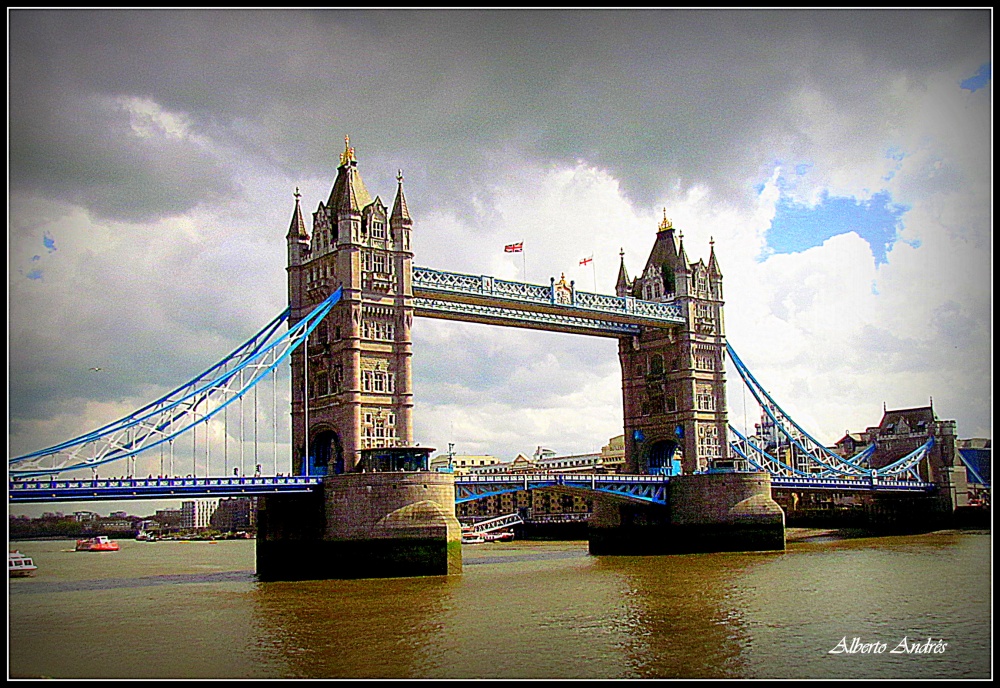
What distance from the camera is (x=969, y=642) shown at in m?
26.4

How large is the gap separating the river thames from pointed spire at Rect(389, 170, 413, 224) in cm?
1766

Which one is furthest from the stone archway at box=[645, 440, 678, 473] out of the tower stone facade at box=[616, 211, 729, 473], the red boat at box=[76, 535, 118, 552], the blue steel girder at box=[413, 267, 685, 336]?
the red boat at box=[76, 535, 118, 552]

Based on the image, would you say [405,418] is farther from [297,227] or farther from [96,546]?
[96,546]

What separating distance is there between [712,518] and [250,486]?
89.4ft

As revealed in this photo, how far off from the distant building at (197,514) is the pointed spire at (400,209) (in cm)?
10814

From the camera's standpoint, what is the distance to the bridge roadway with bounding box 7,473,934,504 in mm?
40656

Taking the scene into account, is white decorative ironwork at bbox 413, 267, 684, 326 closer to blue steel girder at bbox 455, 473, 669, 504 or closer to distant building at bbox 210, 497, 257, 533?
blue steel girder at bbox 455, 473, 669, 504

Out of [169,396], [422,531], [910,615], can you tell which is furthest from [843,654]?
[169,396]

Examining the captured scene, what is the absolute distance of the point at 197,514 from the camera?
158 m

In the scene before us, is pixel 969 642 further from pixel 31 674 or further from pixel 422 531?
pixel 422 531

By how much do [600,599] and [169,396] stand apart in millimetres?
20793

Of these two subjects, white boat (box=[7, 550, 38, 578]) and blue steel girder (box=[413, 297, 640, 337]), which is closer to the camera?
white boat (box=[7, 550, 38, 578])

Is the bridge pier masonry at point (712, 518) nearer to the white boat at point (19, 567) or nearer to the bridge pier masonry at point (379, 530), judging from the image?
the bridge pier masonry at point (379, 530)

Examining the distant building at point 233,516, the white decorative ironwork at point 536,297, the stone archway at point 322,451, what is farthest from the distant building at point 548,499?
the stone archway at point 322,451
